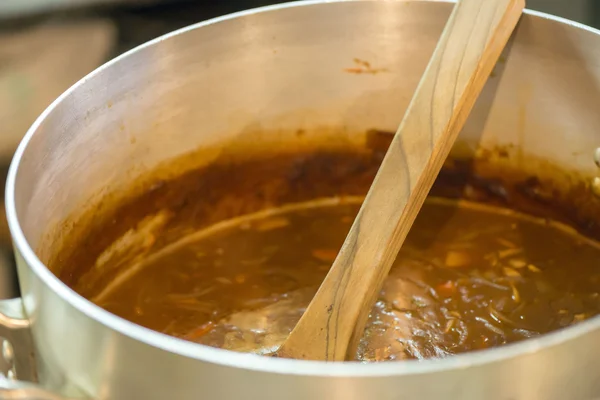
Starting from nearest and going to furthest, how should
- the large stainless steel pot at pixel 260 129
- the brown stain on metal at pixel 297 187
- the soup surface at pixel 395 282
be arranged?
the large stainless steel pot at pixel 260 129, the soup surface at pixel 395 282, the brown stain on metal at pixel 297 187

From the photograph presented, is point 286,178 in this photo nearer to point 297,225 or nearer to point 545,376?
point 297,225

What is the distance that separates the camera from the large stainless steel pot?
0.47 m

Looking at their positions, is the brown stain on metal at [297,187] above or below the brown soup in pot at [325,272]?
above

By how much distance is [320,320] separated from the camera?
729 millimetres

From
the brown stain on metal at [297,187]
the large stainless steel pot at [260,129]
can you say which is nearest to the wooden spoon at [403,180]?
the large stainless steel pot at [260,129]

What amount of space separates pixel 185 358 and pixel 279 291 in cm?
53

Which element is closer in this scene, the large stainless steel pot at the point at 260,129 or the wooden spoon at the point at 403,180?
the large stainless steel pot at the point at 260,129

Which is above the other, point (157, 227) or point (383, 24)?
point (383, 24)

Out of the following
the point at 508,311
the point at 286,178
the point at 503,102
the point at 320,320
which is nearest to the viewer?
the point at 320,320

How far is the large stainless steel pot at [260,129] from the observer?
0.47m

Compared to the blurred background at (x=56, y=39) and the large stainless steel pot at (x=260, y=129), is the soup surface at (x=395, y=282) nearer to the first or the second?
the large stainless steel pot at (x=260, y=129)

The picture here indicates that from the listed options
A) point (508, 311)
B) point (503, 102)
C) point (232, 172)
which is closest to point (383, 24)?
point (503, 102)

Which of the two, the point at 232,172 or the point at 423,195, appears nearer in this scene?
the point at 423,195

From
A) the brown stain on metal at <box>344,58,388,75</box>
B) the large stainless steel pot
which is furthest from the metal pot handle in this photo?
the brown stain on metal at <box>344,58,388,75</box>
